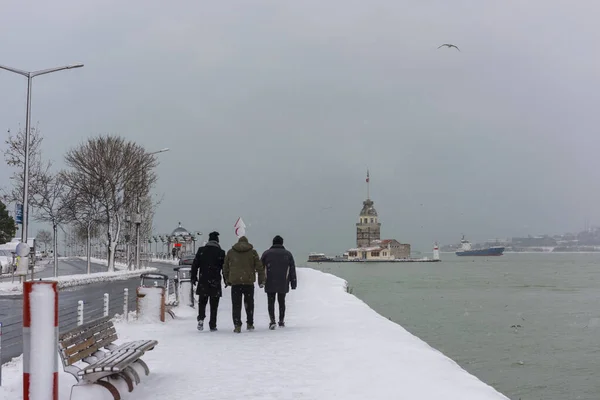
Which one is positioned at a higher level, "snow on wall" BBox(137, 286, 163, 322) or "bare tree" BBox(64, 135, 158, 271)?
"bare tree" BBox(64, 135, 158, 271)

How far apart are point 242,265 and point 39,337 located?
8558mm

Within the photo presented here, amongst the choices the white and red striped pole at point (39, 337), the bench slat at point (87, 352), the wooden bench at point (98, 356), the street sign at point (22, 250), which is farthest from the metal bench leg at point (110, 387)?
the street sign at point (22, 250)

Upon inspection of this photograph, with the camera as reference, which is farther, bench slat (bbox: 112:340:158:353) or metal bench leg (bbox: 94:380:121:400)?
bench slat (bbox: 112:340:158:353)

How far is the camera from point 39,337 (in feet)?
20.2

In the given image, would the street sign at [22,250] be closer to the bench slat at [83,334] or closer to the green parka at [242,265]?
the green parka at [242,265]

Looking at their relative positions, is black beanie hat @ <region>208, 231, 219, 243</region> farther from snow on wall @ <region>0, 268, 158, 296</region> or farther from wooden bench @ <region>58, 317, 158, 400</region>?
snow on wall @ <region>0, 268, 158, 296</region>

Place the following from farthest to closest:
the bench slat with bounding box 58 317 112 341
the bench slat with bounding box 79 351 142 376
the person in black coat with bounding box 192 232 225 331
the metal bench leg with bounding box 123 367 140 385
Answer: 1. the person in black coat with bounding box 192 232 225 331
2. the metal bench leg with bounding box 123 367 140 385
3. the bench slat with bounding box 58 317 112 341
4. the bench slat with bounding box 79 351 142 376

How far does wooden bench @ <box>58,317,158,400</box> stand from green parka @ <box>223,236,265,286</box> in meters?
5.02

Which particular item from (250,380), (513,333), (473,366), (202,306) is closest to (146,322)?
(202,306)

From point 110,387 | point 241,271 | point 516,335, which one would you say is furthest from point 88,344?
point 516,335

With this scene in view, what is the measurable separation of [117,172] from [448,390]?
164 ft

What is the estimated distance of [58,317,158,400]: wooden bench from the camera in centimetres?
748

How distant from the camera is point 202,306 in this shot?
50.8ft

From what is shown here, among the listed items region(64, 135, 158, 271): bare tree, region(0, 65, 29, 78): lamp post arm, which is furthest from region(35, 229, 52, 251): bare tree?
region(0, 65, 29, 78): lamp post arm
